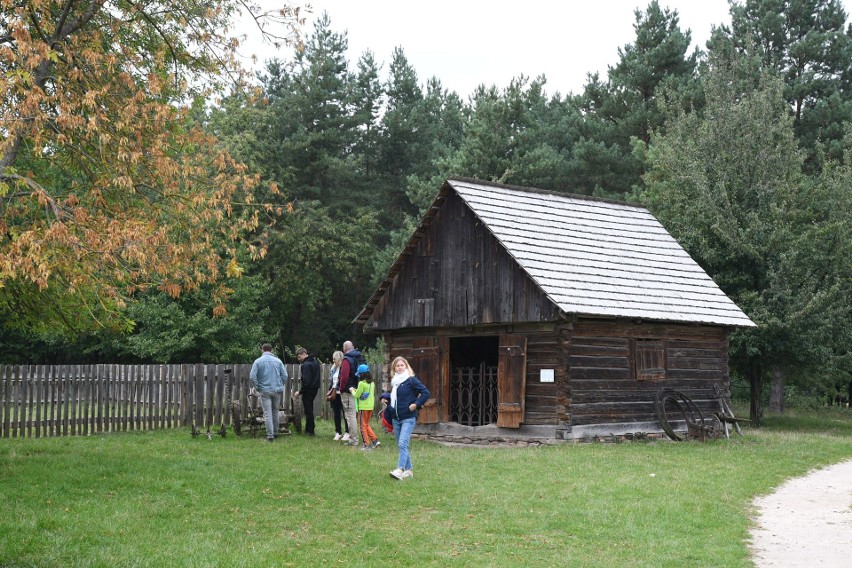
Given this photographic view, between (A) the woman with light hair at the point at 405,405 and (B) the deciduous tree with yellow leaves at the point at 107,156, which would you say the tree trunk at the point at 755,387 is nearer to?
(A) the woman with light hair at the point at 405,405

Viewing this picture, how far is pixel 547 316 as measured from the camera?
1914 cm

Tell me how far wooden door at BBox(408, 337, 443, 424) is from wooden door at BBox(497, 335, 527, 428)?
1.81m

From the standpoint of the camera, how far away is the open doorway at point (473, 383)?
21.3m

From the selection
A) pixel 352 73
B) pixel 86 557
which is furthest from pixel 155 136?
pixel 352 73

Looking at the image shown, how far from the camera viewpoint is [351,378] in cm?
1867

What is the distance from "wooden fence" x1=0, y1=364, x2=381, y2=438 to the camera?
1852 centimetres

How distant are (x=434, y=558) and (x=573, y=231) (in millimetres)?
14263

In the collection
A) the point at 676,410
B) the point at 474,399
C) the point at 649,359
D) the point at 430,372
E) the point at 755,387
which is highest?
the point at 649,359

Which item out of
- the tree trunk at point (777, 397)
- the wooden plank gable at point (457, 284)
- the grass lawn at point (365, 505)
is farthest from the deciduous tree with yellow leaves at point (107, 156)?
the tree trunk at point (777, 397)

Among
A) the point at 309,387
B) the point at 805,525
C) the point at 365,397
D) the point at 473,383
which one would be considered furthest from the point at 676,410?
the point at 805,525

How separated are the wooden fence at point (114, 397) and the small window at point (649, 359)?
8.23 metres

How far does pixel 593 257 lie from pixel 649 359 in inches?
104

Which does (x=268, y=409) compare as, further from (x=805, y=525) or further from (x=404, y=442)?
(x=805, y=525)

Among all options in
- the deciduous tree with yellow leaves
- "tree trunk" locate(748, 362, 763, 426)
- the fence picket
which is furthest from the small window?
the fence picket
